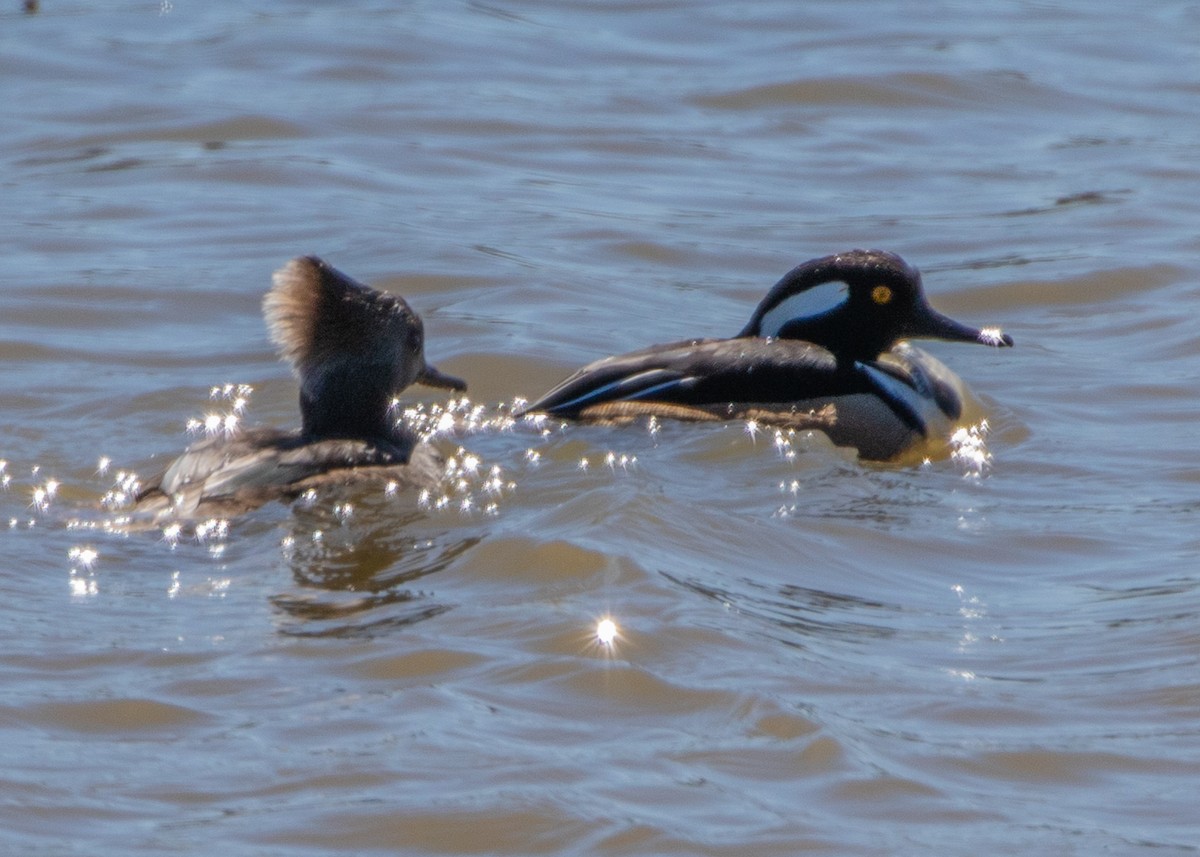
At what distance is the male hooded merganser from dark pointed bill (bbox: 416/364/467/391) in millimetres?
267

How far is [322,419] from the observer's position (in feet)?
28.3

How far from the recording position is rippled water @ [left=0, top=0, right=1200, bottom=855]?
5809mm

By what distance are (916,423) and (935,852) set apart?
14.6 feet

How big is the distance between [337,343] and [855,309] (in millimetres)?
2827

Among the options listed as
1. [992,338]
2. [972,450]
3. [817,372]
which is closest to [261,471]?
[817,372]

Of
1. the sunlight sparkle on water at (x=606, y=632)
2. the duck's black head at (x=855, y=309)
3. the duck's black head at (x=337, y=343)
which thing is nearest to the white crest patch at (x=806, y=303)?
the duck's black head at (x=855, y=309)

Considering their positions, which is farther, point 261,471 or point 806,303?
point 806,303

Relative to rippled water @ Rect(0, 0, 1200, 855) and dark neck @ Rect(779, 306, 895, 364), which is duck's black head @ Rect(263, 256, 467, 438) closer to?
rippled water @ Rect(0, 0, 1200, 855)

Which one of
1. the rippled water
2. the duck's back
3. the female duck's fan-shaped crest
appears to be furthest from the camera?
the female duck's fan-shaped crest

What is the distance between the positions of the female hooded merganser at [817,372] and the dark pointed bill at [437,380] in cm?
39

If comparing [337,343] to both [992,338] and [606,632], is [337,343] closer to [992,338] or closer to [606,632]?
[606,632]

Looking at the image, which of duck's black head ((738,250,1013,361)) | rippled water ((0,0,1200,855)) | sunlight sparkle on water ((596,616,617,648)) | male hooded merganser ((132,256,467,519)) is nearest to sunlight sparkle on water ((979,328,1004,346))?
duck's black head ((738,250,1013,361))

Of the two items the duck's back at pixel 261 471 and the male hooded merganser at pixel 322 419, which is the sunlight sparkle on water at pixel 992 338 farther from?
the duck's back at pixel 261 471

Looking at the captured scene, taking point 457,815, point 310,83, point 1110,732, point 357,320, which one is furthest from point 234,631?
point 310,83
